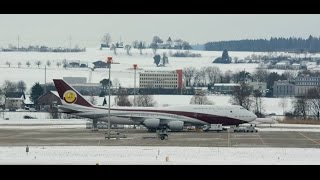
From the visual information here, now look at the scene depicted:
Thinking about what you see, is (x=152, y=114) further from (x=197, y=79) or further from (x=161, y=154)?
(x=197, y=79)

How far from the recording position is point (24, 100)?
12875cm

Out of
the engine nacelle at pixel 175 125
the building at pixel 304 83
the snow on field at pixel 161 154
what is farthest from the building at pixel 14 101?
the snow on field at pixel 161 154

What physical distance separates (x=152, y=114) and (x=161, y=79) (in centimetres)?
12830

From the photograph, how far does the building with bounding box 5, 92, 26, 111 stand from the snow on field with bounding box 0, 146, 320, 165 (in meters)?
83.4

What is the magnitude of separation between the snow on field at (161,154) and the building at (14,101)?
83431mm

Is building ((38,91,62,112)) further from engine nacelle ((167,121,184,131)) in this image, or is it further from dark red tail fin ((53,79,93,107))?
engine nacelle ((167,121,184,131))

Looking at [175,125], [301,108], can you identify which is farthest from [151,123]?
[301,108]

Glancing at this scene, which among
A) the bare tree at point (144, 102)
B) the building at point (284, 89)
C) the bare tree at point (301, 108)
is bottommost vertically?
the bare tree at point (301, 108)

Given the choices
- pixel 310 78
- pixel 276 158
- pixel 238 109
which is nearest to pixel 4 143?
pixel 276 158

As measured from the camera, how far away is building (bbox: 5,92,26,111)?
122062 millimetres

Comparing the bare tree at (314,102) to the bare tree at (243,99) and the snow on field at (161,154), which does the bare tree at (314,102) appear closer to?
the bare tree at (243,99)

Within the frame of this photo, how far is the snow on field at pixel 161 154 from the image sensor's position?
31094 mm

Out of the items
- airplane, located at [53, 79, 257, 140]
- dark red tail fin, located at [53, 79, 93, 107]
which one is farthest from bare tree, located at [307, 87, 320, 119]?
dark red tail fin, located at [53, 79, 93, 107]
